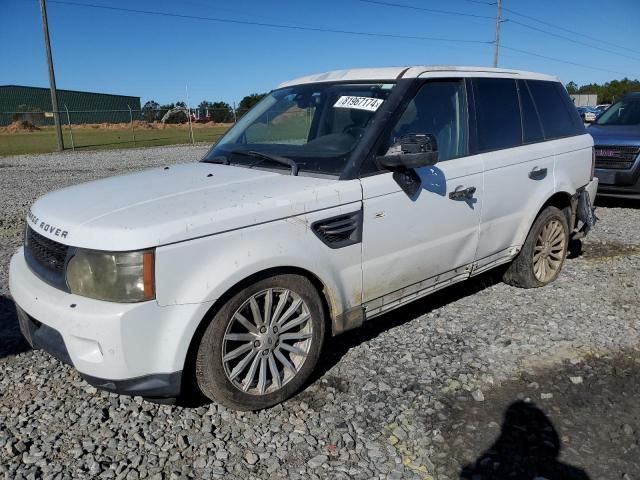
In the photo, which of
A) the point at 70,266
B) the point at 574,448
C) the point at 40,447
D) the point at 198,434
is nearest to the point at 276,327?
the point at 198,434

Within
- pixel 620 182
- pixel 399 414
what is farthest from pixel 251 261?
pixel 620 182

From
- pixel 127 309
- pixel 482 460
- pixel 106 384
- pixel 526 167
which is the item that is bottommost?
pixel 482 460

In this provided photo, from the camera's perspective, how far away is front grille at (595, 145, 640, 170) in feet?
27.7

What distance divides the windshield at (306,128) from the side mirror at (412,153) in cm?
29

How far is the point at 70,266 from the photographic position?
8.82 feet

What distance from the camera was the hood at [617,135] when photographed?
28.0 ft

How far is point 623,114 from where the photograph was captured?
977cm

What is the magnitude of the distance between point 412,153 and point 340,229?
2.08 ft

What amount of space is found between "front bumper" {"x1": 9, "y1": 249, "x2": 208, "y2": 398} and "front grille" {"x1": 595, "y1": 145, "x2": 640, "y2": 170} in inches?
319

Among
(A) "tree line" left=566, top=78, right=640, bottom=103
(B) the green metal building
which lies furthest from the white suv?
(A) "tree line" left=566, top=78, right=640, bottom=103

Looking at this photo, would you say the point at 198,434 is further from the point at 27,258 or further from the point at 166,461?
the point at 27,258

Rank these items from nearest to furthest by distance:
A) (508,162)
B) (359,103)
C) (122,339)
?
(122,339)
(359,103)
(508,162)

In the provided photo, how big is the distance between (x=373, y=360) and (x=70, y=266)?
2.06 metres

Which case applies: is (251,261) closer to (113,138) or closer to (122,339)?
(122,339)
